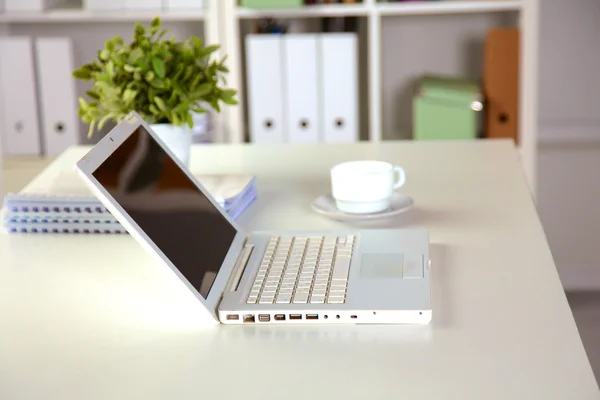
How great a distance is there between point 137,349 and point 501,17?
2.33 metres

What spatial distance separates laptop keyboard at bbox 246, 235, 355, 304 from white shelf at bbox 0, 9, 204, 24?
5.26 ft

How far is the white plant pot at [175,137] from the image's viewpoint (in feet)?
5.20

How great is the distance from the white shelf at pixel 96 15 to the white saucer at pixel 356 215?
4.45 feet

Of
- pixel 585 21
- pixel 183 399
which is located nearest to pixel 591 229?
pixel 585 21

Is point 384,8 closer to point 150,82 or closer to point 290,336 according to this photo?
point 150,82

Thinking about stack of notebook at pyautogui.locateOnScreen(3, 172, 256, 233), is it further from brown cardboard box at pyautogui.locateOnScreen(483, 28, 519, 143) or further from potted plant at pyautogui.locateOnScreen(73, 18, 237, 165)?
brown cardboard box at pyautogui.locateOnScreen(483, 28, 519, 143)

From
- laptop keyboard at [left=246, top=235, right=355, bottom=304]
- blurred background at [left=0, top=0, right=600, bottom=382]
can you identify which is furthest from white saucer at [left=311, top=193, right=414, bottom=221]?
blurred background at [left=0, top=0, right=600, bottom=382]

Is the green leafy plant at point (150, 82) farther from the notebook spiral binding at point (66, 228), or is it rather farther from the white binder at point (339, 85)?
the white binder at point (339, 85)

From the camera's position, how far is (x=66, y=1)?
307cm

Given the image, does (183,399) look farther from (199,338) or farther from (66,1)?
(66,1)

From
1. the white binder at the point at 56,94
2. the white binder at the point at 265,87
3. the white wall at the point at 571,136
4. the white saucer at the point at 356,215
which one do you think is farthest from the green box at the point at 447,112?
the white saucer at the point at 356,215

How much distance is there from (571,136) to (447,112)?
2.21ft

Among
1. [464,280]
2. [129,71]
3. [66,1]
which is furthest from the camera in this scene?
[66,1]

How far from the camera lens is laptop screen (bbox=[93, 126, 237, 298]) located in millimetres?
1115
